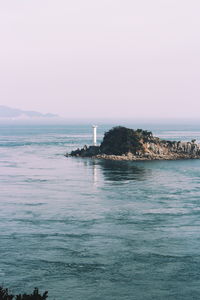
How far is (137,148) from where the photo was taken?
117500mm

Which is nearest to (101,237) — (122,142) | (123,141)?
(123,141)

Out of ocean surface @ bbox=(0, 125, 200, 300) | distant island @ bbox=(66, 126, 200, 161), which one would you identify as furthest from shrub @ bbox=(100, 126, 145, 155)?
ocean surface @ bbox=(0, 125, 200, 300)

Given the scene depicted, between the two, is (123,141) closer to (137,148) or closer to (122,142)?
(122,142)

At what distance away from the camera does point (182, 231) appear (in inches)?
1731

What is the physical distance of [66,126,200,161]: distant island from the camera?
116 metres

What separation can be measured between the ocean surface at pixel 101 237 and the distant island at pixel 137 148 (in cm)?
3706

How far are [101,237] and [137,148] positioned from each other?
7641cm

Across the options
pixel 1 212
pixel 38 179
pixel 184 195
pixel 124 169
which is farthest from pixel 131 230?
pixel 124 169

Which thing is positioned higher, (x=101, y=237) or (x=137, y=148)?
(x=137, y=148)

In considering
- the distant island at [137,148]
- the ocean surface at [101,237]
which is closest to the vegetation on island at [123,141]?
the distant island at [137,148]

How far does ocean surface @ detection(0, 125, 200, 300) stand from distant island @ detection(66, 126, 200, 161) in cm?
3706

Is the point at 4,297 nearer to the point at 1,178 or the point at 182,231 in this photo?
the point at 182,231

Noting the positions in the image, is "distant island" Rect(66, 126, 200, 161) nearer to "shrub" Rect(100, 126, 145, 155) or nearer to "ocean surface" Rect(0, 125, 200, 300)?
"shrub" Rect(100, 126, 145, 155)

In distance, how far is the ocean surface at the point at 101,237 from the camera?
32094 mm
